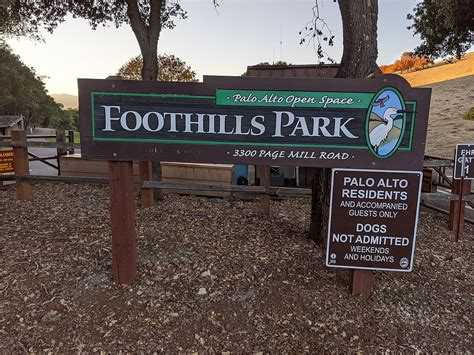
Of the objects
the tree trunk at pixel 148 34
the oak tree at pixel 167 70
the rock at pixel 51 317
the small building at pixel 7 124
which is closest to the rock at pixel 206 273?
the rock at pixel 51 317

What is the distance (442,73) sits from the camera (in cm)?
5022

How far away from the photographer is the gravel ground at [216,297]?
2.68 metres

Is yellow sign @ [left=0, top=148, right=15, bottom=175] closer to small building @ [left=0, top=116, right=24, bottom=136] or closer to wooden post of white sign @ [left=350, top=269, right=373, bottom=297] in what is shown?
small building @ [left=0, top=116, right=24, bottom=136]

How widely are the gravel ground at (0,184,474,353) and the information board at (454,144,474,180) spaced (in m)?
1.17

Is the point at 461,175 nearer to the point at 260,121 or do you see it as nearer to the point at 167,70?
the point at 260,121

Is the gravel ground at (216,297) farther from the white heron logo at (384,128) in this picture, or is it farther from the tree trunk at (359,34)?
the tree trunk at (359,34)

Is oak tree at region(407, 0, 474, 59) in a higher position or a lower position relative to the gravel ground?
higher

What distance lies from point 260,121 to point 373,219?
131 cm

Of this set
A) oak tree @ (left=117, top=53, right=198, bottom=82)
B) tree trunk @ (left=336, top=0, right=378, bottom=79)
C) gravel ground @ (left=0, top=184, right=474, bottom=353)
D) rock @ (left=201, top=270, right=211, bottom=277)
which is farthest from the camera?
oak tree @ (left=117, top=53, right=198, bottom=82)

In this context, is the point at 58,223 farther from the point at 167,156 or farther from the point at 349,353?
the point at 349,353

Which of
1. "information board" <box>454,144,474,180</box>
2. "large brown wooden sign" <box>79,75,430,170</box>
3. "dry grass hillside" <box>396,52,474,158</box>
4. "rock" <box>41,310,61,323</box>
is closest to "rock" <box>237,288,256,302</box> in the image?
"large brown wooden sign" <box>79,75,430,170</box>

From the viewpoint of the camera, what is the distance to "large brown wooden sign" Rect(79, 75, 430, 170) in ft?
9.37

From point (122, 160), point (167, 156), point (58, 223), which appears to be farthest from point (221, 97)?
point (58, 223)

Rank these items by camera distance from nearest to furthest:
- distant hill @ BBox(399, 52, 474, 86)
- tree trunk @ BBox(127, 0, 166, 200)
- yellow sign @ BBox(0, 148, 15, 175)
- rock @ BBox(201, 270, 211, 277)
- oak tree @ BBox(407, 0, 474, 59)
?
rock @ BBox(201, 270, 211, 277) < tree trunk @ BBox(127, 0, 166, 200) < yellow sign @ BBox(0, 148, 15, 175) < oak tree @ BBox(407, 0, 474, 59) < distant hill @ BBox(399, 52, 474, 86)
